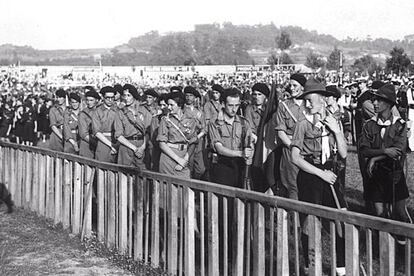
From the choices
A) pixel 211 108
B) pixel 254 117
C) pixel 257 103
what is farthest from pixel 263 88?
pixel 211 108

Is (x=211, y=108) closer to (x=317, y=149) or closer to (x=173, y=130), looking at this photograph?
(x=173, y=130)

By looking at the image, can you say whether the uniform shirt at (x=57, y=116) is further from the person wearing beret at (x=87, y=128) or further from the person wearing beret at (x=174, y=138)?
the person wearing beret at (x=174, y=138)

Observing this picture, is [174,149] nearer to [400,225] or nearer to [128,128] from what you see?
[128,128]

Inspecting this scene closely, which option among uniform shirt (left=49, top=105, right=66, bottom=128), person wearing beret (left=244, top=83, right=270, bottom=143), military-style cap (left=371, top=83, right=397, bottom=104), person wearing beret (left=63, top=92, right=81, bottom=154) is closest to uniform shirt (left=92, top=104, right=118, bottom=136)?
person wearing beret (left=63, top=92, right=81, bottom=154)

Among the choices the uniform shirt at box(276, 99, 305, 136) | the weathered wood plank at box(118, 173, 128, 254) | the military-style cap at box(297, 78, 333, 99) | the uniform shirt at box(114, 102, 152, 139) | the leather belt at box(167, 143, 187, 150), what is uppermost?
the military-style cap at box(297, 78, 333, 99)

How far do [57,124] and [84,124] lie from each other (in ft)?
7.69

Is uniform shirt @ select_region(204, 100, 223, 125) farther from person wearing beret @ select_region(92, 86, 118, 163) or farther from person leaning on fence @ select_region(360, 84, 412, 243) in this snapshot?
person leaning on fence @ select_region(360, 84, 412, 243)

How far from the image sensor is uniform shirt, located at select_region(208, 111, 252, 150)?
330 inches

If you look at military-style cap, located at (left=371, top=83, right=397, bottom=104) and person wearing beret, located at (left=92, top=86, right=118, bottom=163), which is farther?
person wearing beret, located at (left=92, top=86, right=118, bottom=163)

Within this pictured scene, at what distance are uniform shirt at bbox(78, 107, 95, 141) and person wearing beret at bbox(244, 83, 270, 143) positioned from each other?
9.42ft

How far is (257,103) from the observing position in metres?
9.94

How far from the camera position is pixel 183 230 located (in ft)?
→ 21.8

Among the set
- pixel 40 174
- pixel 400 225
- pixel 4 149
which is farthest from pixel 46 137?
pixel 400 225

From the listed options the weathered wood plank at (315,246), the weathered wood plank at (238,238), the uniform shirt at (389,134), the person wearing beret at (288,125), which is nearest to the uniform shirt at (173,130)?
the person wearing beret at (288,125)
